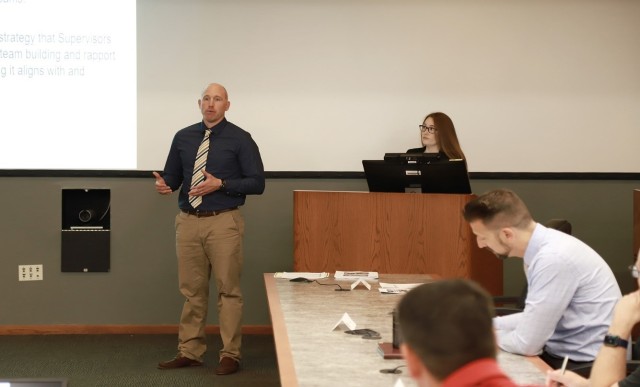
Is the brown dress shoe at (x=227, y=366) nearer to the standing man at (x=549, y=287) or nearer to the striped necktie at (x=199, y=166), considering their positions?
the striped necktie at (x=199, y=166)

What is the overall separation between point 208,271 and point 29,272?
5.72 ft

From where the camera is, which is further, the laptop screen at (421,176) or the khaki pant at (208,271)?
the khaki pant at (208,271)

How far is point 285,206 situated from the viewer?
22.4ft

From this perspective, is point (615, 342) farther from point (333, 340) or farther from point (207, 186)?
point (207, 186)

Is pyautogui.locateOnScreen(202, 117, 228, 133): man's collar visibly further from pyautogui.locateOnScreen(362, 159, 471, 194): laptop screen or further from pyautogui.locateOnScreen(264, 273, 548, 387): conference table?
pyautogui.locateOnScreen(264, 273, 548, 387): conference table

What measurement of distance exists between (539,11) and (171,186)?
10.3 feet

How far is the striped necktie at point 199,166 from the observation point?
18.4 feet

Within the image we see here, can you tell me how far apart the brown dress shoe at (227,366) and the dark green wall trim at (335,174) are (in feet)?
5.36

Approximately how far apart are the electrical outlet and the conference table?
280 cm

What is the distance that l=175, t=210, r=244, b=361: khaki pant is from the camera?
5.60 meters

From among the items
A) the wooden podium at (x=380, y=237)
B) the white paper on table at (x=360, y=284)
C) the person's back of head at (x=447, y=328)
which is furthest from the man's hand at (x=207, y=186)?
the person's back of head at (x=447, y=328)

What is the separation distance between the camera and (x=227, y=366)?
561 cm

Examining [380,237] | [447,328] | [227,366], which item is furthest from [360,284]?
[447,328]

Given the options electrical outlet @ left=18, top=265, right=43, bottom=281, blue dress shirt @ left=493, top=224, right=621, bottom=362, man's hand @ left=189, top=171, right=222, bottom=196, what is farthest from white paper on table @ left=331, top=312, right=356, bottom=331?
electrical outlet @ left=18, top=265, right=43, bottom=281
